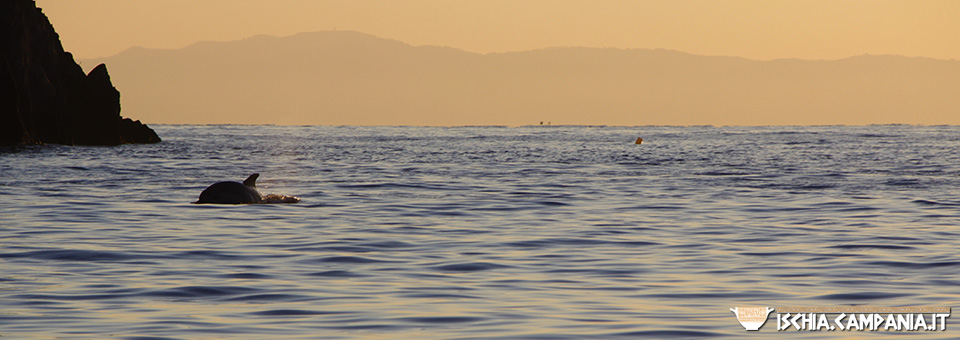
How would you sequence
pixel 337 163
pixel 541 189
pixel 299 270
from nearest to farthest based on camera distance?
1. pixel 299 270
2. pixel 541 189
3. pixel 337 163

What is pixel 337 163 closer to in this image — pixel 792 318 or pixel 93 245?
pixel 93 245

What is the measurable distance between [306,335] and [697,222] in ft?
36.6

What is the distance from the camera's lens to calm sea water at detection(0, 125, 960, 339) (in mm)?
8977

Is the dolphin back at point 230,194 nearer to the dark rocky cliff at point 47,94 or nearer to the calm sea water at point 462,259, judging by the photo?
the calm sea water at point 462,259

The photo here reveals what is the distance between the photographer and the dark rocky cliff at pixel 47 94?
5766 cm

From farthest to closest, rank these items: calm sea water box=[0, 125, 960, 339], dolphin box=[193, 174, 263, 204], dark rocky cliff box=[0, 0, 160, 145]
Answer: dark rocky cliff box=[0, 0, 160, 145]
dolphin box=[193, 174, 263, 204]
calm sea water box=[0, 125, 960, 339]

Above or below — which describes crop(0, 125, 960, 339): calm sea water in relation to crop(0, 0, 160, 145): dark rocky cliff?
below

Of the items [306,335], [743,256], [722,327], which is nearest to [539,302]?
[722,327]

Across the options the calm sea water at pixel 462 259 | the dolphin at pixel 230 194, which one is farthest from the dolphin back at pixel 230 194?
the calm sea water at pixel 462 259

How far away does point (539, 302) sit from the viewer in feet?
32.6

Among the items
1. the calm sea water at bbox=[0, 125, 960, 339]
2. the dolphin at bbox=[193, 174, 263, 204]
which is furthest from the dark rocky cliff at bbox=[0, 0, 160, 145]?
the dolphin at bbox=[193, 174, 263, 204]

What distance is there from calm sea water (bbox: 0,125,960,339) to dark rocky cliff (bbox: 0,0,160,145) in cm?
3291

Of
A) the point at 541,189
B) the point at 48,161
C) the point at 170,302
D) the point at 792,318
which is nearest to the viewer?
the point at 792,318

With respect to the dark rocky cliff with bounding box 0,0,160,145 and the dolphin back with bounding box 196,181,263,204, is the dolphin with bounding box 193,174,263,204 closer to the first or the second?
the dolphin back with bounding box 196,181,263,204
